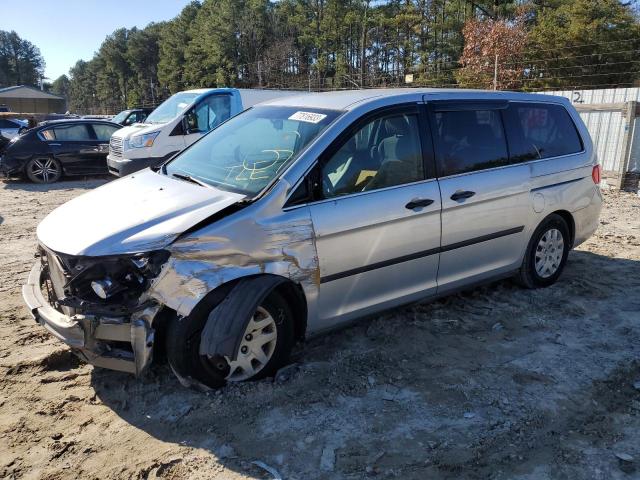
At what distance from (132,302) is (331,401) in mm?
1316

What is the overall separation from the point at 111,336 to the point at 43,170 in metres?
11.5

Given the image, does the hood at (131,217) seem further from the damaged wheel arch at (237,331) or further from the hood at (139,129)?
the hood at (139,129)

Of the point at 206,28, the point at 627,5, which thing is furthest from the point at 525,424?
the point at 206,28

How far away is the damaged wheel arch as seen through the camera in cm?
298

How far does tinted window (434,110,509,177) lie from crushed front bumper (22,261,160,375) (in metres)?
2.43

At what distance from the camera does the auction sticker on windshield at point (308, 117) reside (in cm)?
376

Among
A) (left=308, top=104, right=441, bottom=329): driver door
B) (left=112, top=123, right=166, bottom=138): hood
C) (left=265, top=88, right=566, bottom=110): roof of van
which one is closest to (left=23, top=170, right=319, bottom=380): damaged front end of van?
(left=308, top=104, right=441, bottom=329): driver door

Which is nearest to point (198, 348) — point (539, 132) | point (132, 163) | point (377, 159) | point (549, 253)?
point (377, 159)

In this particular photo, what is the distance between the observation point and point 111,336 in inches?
117

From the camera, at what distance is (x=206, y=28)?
58.7 meters

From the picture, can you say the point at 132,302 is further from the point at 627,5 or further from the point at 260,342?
the point at 627,5

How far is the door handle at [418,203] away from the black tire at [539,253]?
1509 mm

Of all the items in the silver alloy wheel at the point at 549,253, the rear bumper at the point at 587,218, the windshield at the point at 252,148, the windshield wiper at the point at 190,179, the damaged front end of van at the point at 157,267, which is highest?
the windshield at the point at 252,148

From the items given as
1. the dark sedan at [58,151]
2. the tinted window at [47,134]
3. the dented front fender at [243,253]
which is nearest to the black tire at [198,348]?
the dented front fender at [243,253]
